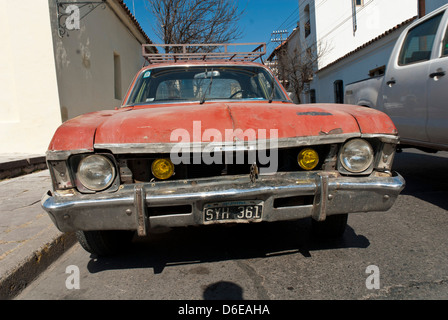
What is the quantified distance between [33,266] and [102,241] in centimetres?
57

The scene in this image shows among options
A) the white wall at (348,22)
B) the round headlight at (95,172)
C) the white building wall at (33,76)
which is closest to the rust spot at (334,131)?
the round headlight at (95,172)

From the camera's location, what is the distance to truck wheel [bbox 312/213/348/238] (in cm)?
254

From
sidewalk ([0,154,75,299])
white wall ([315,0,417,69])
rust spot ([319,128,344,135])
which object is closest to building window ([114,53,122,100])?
sidewalk ([0,154,75,299])

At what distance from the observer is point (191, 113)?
214 cm

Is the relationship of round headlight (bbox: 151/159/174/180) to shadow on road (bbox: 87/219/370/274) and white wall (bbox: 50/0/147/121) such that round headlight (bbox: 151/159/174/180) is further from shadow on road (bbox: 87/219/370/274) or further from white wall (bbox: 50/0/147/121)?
white wall (bbox: 50/0/147/121)

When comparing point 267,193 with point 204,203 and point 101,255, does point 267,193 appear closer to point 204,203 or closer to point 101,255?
point 204,203

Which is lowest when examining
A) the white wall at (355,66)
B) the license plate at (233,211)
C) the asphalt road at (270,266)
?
the asphalt road at (270,266)

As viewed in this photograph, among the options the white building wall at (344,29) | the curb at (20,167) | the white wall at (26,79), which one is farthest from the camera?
the white building wall at (344,29)

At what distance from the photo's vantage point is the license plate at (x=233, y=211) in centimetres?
197

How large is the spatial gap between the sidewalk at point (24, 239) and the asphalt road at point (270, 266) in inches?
3.8

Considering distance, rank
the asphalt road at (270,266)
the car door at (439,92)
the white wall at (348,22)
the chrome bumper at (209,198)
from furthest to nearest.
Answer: the white wall at (348,22), the car door at (439,92), the asphalt road at (270,266), the chrome bumper at (209,198)

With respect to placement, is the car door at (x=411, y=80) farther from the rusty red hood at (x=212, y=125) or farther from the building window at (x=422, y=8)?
the building window at (x=422, y=8)

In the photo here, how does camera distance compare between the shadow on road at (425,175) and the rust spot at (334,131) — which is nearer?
the rust spot at (334,131)
